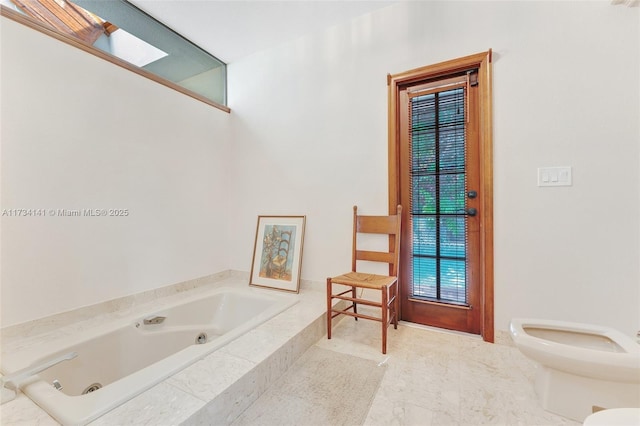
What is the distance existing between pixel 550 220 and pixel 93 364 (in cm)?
287

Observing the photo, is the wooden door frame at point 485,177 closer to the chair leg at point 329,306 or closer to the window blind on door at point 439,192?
the window blind on door at point 439,192

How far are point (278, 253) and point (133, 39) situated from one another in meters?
2.16

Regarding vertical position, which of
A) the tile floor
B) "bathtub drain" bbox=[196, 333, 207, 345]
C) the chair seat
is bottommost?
"bathtub drain" bbox=[196, 333, 207, 345]

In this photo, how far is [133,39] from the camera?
2.14 metres

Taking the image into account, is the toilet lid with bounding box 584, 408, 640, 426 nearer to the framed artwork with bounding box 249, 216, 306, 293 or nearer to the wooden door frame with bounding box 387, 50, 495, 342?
the wooden door frame with bounding box 387, 50, 495, 342

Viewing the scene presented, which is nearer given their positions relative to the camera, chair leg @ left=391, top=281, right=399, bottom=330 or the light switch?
the light switch

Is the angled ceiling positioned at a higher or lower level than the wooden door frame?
higher

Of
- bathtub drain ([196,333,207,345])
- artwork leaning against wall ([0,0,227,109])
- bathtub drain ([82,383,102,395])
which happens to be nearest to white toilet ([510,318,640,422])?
bathtub drain ([196,333,207,345])

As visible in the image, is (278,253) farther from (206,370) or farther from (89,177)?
(89,177)

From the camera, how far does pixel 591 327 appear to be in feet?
4.36

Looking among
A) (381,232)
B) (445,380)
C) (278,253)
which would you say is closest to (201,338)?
(278,253)

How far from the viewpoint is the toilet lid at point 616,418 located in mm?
638

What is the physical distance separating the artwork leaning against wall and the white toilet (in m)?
3.12

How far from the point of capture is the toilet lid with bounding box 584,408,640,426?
2.09 ft
